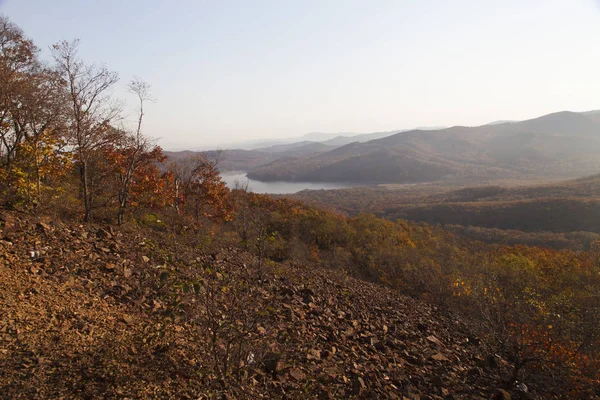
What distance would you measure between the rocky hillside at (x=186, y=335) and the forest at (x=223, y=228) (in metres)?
0.80

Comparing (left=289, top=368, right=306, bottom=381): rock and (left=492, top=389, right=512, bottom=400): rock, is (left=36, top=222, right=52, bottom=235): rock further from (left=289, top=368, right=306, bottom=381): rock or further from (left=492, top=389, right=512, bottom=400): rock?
(left=492, top=389, right=512, bottom=400): rock

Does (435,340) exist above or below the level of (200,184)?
below

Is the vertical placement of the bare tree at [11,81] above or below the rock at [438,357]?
above

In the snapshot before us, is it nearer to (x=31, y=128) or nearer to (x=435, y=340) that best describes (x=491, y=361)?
(x=435, y=340)

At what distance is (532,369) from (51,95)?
503 inches

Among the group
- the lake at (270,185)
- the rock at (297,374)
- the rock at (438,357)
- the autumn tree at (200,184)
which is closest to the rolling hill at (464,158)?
the lake at (270,185)

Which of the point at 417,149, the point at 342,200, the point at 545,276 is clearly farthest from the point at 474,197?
the point at 417,149

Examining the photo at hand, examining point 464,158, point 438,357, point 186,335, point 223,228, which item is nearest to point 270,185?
point 223,228

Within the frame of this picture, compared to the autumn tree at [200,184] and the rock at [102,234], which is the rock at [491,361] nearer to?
the rock at [102,234]

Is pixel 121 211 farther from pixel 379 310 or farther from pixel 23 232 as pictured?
pixel 379 310

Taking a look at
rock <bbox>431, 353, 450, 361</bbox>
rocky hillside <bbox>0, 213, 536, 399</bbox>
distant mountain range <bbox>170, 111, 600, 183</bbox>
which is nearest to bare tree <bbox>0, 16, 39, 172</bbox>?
rocky hillside <bbox>0, 213, 536, 399</bbox>

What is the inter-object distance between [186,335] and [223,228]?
1430cm

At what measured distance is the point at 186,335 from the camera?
4426 millimetres

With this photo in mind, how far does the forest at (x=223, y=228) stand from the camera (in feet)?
21.9
